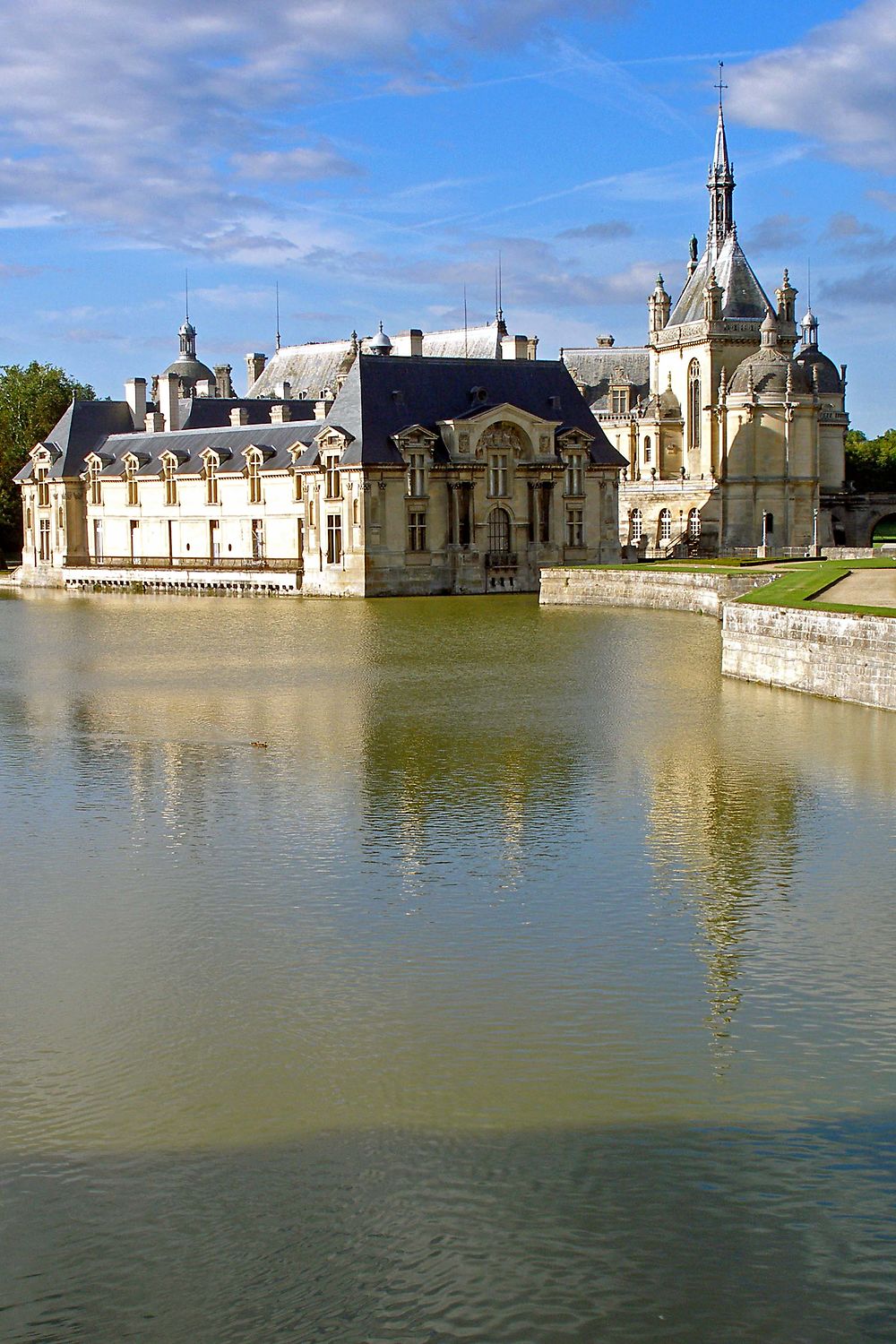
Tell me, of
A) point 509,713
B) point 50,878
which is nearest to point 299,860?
point 50,878

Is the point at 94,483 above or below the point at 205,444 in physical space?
below

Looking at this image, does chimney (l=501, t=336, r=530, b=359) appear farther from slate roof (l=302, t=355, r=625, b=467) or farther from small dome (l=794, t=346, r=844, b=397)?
small dome (l=794, t=346, r=844, b=397)

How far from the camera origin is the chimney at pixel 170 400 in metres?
96.7

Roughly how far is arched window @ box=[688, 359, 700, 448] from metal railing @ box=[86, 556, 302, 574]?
1195 inches

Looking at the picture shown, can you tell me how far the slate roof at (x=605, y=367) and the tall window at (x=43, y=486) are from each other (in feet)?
121

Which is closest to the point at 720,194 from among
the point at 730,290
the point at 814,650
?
the point at 730,290

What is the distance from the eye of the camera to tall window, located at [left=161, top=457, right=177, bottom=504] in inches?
3568

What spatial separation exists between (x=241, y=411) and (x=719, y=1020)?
81.9 m

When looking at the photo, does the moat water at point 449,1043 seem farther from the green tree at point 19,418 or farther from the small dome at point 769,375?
the green tree at point 19,418

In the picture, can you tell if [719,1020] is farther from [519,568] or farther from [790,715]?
[519,568]

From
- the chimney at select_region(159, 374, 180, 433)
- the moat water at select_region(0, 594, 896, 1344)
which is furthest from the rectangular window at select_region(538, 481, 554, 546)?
the moat water at select_region(0, 594, 896, 1344)

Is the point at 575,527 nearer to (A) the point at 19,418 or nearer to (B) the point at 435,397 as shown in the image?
(B) the point at 435,397

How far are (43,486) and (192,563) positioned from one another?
1676 centimetres

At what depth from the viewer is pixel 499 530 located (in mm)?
76875
